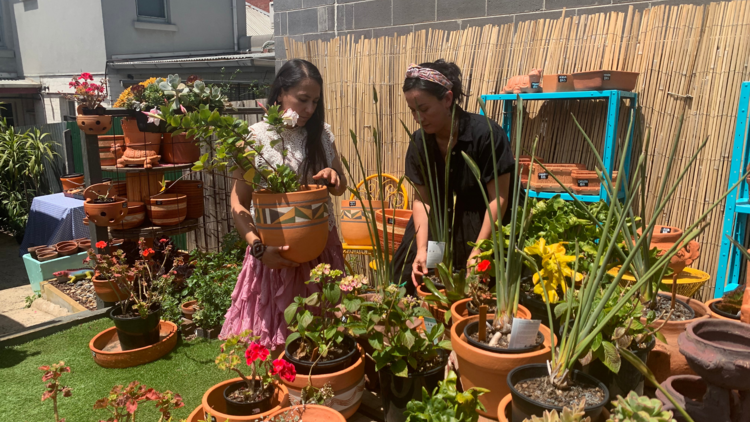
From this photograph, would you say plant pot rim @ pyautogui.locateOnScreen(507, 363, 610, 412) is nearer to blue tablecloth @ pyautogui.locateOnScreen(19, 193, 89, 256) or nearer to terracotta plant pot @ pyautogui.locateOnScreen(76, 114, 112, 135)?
terracotta plant pot @ pyautogui.locateOnScreen(76, 114, 112, 135)

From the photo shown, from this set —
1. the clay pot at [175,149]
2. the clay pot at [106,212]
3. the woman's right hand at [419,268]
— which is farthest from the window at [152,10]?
the woman's right hand at [419,268]

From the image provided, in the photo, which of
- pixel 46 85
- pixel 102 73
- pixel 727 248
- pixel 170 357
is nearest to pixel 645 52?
pixel 727 248

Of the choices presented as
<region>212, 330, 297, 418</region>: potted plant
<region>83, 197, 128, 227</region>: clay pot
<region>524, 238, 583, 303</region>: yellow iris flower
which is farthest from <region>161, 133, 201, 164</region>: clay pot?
<region>524, 238, 583, 303</region>: yellow iris flower

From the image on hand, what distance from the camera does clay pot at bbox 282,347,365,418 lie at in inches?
50.6

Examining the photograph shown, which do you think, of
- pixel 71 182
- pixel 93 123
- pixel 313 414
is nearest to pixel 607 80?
pixel 313 414

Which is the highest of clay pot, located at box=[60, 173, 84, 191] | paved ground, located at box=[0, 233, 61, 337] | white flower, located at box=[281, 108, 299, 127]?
white flower, located at box=[281, 108, 299, 127]

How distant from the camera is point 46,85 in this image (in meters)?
11.1

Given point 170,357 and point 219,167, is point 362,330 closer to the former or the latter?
point 219,167

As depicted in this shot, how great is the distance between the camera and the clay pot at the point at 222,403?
4.06 ft

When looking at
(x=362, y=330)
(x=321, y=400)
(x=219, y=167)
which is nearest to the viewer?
(x=321, y=400)

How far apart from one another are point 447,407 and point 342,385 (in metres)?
0.35

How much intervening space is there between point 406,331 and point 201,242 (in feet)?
14.1

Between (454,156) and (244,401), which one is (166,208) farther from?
(244,401)

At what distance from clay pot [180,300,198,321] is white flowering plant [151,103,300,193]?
1.90m
